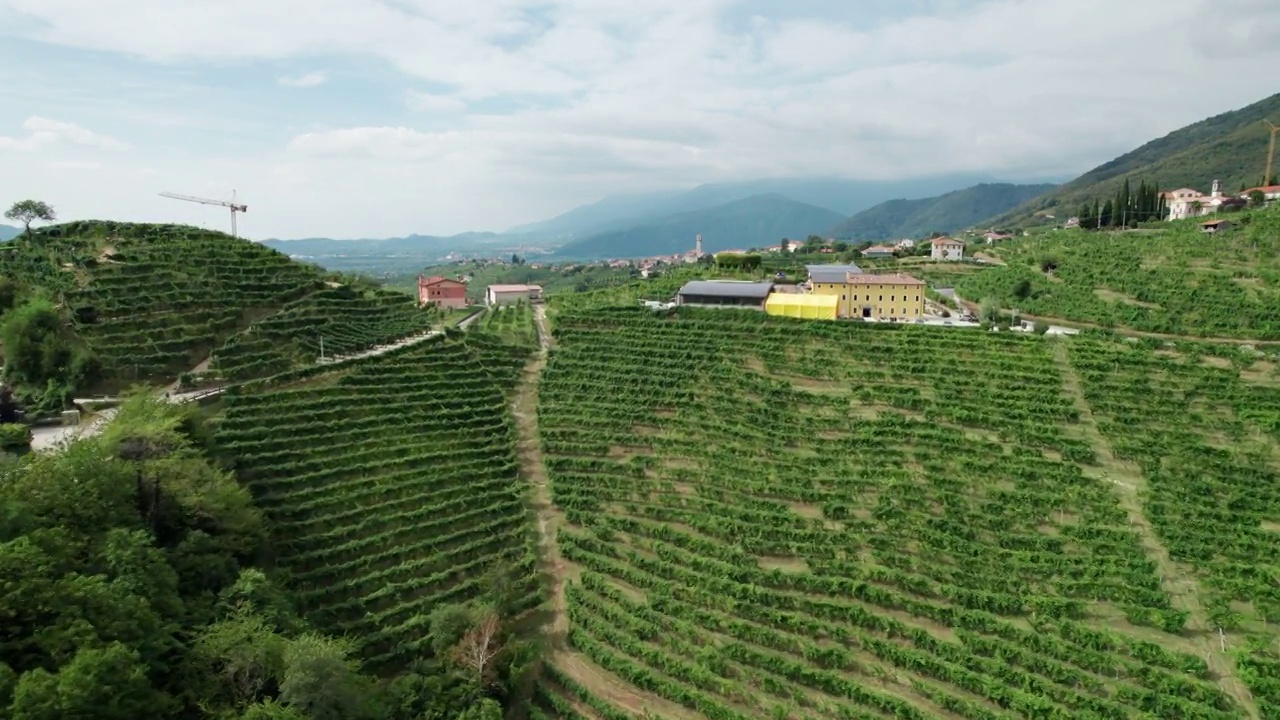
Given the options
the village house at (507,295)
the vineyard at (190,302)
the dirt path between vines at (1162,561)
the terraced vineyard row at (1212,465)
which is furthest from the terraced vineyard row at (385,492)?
the village house at (507,295)

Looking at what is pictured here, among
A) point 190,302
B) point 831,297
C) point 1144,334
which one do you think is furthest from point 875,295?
point 190,302

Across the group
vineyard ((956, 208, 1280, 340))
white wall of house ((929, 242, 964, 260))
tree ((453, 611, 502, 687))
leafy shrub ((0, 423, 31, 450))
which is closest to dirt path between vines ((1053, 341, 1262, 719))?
vineyard ((956, 208, 1280, 340))

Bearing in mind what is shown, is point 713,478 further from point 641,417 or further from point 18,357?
point 18,357

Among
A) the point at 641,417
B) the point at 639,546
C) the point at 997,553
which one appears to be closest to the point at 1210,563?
the point at 997,553

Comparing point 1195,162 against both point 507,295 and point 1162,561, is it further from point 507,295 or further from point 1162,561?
point 1162,561

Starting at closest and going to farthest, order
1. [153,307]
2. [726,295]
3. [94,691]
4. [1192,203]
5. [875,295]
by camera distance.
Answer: [94,691] < [153,307] < [875,295] < [726,295] < [1192,203]

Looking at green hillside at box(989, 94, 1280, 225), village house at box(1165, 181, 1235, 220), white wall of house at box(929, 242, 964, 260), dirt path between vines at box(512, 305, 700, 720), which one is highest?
green hillside at box(989, 94, 1280, 225)

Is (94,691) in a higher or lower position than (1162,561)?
higher

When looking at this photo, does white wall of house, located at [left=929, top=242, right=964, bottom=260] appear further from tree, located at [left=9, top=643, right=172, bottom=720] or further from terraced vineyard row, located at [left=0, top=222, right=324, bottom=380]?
tree, located at [left=9, top=643, right=172, bottom=720]
